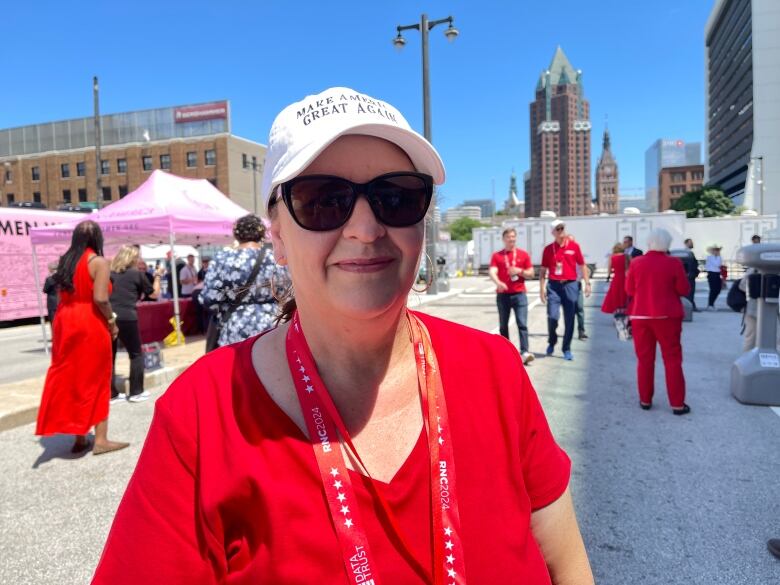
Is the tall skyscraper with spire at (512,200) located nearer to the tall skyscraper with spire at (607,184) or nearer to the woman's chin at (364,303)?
the tall skyscraper with spire at (607,184)

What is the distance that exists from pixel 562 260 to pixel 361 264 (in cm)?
759

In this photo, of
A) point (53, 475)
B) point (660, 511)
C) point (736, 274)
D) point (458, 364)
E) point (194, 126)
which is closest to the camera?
point (458, 364)

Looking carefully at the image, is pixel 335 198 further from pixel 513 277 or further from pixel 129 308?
pixel 513 277

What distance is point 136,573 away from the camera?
99cm

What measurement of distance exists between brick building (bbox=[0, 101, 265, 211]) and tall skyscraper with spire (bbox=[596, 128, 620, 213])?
94002 mm

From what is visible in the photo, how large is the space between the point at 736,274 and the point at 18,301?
31944 mm

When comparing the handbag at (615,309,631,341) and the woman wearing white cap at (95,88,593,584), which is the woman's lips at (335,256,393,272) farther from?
the handbag at (615,309,631,341)

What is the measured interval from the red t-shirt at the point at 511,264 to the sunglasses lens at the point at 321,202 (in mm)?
6877

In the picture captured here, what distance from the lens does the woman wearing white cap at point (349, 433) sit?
1.03 metres

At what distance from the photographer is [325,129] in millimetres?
1120

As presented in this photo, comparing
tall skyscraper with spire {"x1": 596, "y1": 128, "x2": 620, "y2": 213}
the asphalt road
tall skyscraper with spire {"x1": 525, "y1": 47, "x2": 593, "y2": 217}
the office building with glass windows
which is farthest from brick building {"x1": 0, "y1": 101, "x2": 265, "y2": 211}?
tall skyscraper with spire {"x1": 596, "y1": 128, "x2": 620, "y2": 213}

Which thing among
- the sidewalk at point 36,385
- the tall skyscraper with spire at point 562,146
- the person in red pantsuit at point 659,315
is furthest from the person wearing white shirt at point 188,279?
the tall skyscraper with spire at point 562,146

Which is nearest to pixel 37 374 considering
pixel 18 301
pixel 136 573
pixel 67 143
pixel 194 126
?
pixel 18 301

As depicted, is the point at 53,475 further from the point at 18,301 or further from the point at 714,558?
the point at 18,301
